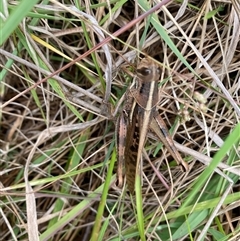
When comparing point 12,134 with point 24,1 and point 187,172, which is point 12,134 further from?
point 24,1

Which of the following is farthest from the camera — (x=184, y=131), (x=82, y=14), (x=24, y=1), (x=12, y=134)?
(x=12, y=134)

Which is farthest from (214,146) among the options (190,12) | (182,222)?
(190,12)

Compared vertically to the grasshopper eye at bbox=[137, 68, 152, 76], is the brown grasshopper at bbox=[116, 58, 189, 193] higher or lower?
lower

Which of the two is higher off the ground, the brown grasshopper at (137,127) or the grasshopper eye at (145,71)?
the grasshopper eye at (145,71)
